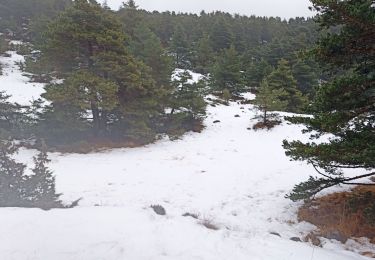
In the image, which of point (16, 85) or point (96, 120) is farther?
point (16, 85)

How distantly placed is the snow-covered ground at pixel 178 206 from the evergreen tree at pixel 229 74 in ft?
40.2

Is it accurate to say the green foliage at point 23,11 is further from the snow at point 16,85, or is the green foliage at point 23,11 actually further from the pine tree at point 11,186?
the pine tree at point 11,186

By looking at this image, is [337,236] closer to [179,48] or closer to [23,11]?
[179,48]

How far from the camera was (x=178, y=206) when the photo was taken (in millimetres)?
11023

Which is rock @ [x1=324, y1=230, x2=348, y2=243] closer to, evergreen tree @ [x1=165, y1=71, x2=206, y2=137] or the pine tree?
the pine tree

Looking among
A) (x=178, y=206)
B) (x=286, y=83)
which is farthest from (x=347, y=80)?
(x=286, y=83)

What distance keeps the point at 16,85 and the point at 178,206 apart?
22.7 meters

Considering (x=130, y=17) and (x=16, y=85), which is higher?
(x=130, y=17)

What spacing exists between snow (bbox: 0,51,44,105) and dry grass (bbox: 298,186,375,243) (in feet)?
62.0

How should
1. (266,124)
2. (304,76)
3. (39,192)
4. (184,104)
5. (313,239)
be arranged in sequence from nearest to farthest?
(313,239), (39,192), (184,104), (266,124), (304,76)

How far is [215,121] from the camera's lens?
2383 cm

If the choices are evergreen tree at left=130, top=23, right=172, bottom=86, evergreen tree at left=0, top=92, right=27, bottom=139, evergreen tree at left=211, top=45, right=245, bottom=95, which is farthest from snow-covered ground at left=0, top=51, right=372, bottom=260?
evergreen tree at left=211, top=45, right=245, bottom=95

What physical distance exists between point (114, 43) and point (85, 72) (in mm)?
2154

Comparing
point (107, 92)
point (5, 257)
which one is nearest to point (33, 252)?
point (5, 257)
